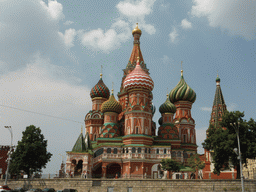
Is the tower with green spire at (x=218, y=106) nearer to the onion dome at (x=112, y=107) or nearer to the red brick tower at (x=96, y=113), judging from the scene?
the onion dome at (x=112, y=107)

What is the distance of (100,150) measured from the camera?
45.3 meters

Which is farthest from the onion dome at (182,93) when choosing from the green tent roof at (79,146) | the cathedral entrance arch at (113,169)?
the green tent roof at (79,146)

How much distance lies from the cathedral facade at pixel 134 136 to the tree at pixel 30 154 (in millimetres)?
6115

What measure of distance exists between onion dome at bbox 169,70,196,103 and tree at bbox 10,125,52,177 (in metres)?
29.0

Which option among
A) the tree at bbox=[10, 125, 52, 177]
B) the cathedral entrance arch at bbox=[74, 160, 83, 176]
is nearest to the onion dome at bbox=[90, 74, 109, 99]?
the cathedral entrance arch at bbox=[74, 160, 83, 176]

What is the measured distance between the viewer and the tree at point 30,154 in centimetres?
3531

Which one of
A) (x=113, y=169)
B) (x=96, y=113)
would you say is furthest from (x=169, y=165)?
(x=96, y=113)

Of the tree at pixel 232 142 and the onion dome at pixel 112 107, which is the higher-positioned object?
the onion dome at pixel 112 107

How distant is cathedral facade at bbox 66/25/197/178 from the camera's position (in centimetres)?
4297

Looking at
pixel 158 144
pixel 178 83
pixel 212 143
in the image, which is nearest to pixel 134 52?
pixel 178 83

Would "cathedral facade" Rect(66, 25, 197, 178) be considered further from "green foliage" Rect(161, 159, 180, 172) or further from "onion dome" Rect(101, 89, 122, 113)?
"green foliage" Rect(161, 159, 180, 172)

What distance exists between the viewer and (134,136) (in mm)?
43781

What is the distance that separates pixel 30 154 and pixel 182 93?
3225 centimetres

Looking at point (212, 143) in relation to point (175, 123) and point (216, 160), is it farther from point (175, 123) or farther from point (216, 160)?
point (175, 123)
